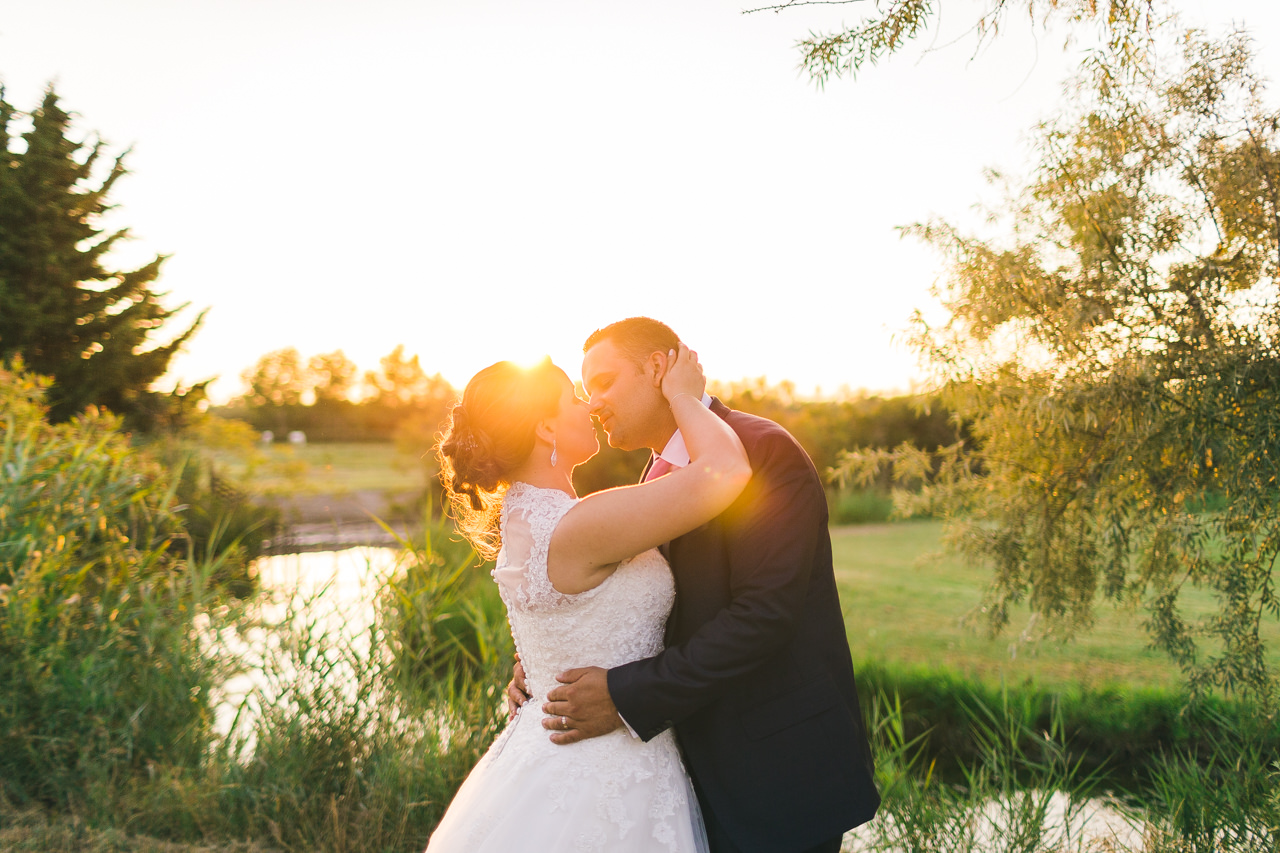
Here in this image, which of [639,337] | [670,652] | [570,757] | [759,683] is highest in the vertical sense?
[639,337]

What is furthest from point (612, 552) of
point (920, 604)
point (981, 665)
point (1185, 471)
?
point (920, 604)

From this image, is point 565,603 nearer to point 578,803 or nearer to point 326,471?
point 578,803

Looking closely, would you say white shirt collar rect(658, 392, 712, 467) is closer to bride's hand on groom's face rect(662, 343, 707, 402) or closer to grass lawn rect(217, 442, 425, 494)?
bride's hand on groom's face rect(662, 343, 707, 402)

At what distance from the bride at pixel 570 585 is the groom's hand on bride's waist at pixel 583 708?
4cm

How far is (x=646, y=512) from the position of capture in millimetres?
1721

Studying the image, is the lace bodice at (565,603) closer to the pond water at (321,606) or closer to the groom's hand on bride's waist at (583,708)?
the groom's hand on bride's waist at (583,708)

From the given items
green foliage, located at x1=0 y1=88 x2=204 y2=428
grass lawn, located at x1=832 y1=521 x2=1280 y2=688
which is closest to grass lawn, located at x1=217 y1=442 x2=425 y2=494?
green foliage, located at x1=0 y1=88 x2=204 y2=428

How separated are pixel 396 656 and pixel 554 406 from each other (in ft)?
7.80

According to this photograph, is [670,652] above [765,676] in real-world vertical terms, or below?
above

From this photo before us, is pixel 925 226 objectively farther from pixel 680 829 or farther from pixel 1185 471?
pixel 680 829

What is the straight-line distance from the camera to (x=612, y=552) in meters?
1.77

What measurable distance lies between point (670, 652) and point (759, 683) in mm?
246

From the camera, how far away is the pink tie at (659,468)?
2068mm

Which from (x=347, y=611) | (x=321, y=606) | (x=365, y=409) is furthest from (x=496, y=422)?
(x=365, y=409)
